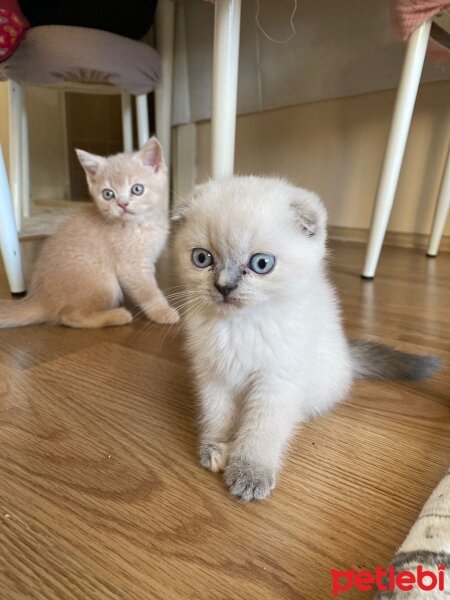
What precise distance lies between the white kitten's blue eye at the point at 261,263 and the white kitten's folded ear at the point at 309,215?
77 mm

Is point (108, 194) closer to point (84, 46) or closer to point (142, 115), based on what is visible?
point (84, 46)

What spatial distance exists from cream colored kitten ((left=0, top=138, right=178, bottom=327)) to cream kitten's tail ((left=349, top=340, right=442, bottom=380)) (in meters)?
0.55

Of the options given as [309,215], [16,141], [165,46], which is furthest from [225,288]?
[16,141]

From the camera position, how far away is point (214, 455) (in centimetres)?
64

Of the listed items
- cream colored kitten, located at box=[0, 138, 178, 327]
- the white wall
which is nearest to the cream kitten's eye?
cream colored kitten, located at box=[0, 138, 178, 327]

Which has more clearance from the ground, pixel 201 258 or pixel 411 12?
pixel 411 12

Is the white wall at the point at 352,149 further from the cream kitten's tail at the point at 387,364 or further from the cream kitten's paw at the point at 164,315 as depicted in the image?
the cream kitten's tail at the point at 387,364

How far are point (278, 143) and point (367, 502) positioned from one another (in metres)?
2.67

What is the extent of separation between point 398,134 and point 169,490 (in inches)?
55.4

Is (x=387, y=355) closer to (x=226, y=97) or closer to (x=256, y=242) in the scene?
(x=256, y=242)

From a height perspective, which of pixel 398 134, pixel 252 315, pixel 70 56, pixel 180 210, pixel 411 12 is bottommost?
pixel 252 315

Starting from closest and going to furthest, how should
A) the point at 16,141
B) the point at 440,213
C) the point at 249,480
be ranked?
the point at 249,480
the point at 440,213
the point at 16,141

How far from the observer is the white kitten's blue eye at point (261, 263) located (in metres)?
0.61

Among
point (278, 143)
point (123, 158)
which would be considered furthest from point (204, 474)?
point (278, 143)
